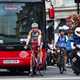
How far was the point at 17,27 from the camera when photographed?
19031mm

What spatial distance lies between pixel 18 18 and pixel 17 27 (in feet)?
1.19

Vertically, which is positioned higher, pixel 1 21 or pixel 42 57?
pixel 1 21

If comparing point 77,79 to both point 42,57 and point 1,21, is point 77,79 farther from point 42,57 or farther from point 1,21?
point 1,21

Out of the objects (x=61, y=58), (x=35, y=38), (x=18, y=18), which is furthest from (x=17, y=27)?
(x=61, y=58)

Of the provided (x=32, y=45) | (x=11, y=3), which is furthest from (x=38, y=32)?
(x=11, y=3)

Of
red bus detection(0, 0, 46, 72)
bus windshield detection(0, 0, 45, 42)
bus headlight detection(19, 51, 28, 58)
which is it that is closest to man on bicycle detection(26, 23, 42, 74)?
bus headlight detection(19, 51, 28, 58)

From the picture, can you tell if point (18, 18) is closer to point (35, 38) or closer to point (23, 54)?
point (35, 38)

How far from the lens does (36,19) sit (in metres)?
19.2

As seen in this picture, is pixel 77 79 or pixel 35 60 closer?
pixel 77 79

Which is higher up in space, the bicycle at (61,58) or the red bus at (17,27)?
the red bus at (17,27)

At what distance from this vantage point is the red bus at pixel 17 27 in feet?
62.1

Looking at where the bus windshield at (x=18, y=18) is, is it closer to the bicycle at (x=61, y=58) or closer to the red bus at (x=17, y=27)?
the red bus at (x=17, y=27)

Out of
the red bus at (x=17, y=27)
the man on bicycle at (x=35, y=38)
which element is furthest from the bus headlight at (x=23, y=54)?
the man on bicycle at (x=35, y=38)

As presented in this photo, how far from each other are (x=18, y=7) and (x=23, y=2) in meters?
0.29
